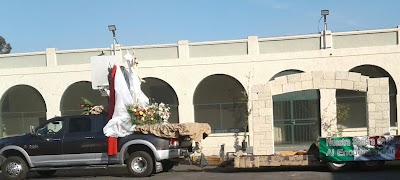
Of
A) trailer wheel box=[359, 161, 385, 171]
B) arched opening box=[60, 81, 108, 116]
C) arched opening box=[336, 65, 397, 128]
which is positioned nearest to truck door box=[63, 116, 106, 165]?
trailer wheel box=[359, 161, 385, 171]

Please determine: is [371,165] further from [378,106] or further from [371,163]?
[378,106]

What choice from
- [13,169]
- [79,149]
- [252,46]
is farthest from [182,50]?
[13,169]

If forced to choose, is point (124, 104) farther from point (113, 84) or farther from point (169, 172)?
point (169, 172)

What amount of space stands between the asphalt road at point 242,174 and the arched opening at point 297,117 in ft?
20.8

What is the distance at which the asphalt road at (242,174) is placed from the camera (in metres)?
13.2

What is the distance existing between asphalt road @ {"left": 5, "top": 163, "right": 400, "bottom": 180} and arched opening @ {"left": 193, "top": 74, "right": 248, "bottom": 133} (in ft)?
24.0

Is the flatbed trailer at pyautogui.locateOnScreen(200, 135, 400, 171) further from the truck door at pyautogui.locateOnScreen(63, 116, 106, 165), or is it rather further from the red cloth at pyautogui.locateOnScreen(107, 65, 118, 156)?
the truck door at pyautogui.locateOnScreen(63, 116, 106, 165)

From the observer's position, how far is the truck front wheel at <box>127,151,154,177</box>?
14.2 meters

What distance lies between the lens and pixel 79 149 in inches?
565

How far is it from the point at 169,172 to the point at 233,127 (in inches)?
381

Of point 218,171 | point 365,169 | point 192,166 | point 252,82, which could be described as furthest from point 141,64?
point 365,169

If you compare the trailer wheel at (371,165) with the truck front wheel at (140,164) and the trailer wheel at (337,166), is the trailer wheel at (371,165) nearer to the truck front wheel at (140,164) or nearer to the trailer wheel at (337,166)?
the trailer wheel at (337,166)

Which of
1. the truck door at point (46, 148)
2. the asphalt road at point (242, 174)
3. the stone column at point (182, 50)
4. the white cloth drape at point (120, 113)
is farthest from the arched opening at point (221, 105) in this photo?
the truck door at point (46, 148)

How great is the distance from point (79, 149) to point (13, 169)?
6.67 ft
